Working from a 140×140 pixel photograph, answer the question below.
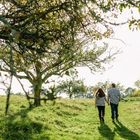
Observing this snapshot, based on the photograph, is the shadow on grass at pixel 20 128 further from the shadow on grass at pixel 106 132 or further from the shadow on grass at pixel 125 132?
the shadow on grass at pixel 125 132

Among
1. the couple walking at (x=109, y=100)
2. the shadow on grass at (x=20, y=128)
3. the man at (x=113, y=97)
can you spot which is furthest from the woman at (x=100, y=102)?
the shadow on grass at (x=20, y=128)

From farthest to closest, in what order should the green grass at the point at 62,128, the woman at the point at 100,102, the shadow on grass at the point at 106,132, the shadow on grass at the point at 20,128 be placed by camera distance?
the woman at the point at 100,102, the shadow on grass at the point at 106,132, the green grass at the point at 62,128, the shadow on grass at the point at 20,128

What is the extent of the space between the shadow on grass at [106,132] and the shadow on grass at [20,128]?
2.77 m

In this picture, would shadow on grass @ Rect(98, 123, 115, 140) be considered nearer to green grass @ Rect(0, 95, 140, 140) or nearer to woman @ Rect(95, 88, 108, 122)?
green grass @ Rect(0, 95, 140, 140)

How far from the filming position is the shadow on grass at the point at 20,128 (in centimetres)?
1783

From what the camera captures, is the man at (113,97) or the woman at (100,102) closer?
the woman at (100,102)

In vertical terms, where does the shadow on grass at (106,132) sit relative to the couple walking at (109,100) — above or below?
below

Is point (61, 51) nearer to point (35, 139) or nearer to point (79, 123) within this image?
point (35, 139)

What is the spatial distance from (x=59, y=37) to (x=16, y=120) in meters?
9.50

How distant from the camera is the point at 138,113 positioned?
29609 mm

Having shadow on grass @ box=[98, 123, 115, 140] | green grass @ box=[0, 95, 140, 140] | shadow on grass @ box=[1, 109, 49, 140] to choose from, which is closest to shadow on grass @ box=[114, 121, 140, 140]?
green grass @ box=[0, 95, 140, 140]

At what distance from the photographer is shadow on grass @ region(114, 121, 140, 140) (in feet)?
66.2

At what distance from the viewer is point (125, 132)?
2159 cm

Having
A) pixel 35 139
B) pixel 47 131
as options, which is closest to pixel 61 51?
pixel 35 139
